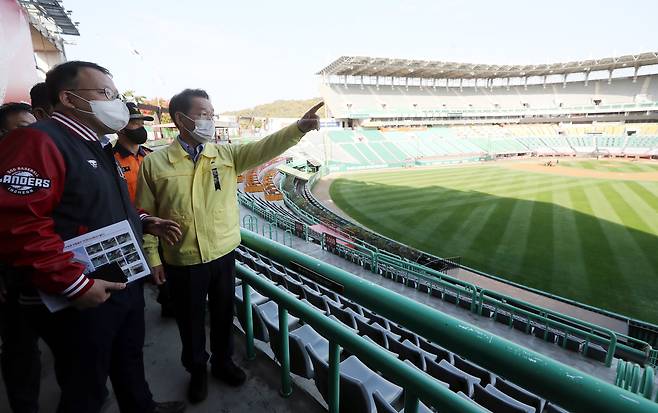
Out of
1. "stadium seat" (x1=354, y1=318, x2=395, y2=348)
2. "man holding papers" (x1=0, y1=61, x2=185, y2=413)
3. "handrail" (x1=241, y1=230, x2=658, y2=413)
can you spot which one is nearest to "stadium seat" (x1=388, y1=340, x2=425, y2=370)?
"stadium seat" (x1=354, y1=318, x2=395, y2=348)

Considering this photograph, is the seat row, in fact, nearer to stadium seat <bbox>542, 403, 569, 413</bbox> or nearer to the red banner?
stadium seat <bbox>542, 403, 569, 413</bbox>

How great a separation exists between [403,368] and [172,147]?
1.91m

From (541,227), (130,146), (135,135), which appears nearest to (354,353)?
(135,135)

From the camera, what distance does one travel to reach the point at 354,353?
4.74 feet

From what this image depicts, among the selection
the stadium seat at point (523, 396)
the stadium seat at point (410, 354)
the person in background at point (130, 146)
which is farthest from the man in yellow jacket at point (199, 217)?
the stadium seat at point (523, 396)

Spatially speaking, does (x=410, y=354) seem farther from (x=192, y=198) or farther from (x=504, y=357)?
(x=192, y=198)

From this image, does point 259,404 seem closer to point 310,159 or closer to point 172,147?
point 172,147

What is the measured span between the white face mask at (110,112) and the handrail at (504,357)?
138 centimetres

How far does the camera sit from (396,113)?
5619 cm

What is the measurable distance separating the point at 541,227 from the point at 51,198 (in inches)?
718

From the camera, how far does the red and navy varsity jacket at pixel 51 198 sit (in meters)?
1.23

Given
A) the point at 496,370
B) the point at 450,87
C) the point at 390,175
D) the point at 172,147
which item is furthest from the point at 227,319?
the point at 450,87

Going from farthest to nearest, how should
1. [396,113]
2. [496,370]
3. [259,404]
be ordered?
[396,113]
[259,404]
[496,370]

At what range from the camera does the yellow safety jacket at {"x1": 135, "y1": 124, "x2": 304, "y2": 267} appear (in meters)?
2.08
